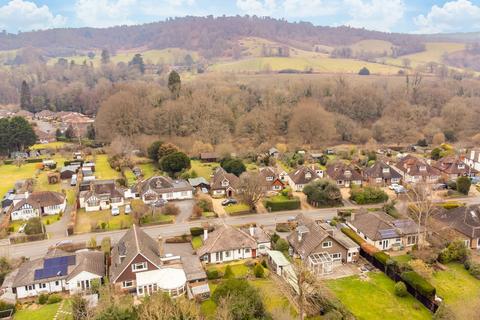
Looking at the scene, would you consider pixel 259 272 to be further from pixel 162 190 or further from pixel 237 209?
pixel 162 190

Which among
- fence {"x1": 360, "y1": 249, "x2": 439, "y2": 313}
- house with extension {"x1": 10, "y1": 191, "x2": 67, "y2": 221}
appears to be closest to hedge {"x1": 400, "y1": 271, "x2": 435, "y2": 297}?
fence {"x1": 360, "y1": 249, "x2": 439, "y2": 313}

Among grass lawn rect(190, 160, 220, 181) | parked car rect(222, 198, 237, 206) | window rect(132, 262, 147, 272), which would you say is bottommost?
grass lawn rect(190, 160, 220, 181)

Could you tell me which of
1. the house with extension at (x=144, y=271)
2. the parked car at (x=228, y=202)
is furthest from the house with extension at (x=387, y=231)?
the house with extension at (x=144, y=271)

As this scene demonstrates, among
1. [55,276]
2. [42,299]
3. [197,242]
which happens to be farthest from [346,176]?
[42,299]

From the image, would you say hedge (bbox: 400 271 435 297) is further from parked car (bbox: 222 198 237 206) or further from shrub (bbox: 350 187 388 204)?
parked car (bbox: 222 198 237 206)

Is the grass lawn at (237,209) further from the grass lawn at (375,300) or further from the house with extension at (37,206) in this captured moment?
the house with extension at (37,206)

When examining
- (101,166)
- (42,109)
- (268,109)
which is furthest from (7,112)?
(268,109)
